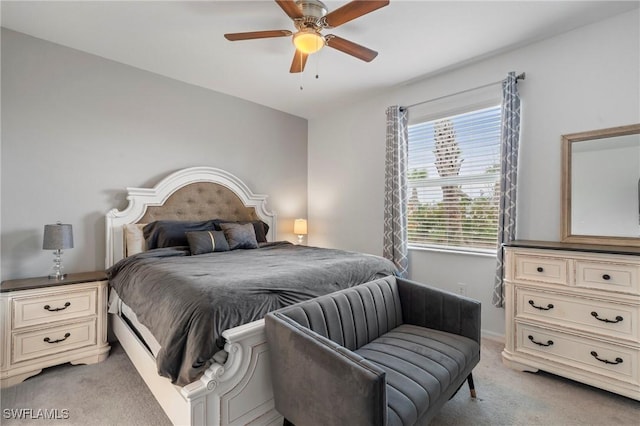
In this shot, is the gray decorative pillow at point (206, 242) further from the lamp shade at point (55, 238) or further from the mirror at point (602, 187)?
the mirror at point (602, 187)

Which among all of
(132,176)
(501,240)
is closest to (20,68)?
(132,176)

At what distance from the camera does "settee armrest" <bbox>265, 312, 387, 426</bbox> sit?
3.49 ft

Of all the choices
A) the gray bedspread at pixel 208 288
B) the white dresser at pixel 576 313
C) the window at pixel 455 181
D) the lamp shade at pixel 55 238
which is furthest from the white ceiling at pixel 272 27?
the gray bedspread at pixel 208 288

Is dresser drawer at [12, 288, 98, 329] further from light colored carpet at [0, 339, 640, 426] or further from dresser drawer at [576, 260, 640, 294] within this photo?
dresser drawer at [576, 260, 640, 294]

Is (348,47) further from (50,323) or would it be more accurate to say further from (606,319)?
(50,323)

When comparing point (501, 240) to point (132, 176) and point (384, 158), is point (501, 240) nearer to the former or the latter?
point (384, 158)

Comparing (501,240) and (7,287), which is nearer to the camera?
(7,287)

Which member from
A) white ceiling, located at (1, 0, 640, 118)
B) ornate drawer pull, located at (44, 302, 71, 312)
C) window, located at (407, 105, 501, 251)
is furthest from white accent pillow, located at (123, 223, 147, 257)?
window, located at (407, 105, 501, 251)

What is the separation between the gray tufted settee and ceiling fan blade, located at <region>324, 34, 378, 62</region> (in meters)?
1.74

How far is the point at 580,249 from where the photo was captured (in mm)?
2016

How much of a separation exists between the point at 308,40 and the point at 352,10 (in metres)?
0.36

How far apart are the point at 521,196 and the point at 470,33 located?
1498 millimetres

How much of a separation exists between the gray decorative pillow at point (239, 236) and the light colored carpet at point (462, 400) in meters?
1.32

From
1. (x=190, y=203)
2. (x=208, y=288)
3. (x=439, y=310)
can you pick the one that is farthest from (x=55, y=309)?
(x=439, y=310)
